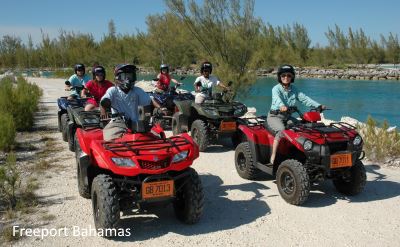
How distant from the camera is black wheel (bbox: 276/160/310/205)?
530cm

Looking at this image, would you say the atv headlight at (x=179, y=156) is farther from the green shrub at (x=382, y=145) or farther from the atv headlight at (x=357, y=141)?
the green shrub at (x=382, y=145)

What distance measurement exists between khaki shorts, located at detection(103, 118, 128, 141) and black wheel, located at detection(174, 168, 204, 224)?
3.26 feet

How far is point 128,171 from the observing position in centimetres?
435

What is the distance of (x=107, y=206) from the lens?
14.1 feet

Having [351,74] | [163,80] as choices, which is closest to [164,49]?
[351,74]

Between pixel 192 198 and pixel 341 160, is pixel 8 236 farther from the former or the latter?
pixel 341 160

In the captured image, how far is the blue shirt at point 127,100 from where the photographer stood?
5.51m

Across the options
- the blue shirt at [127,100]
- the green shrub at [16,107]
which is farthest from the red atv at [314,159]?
the green shrub at [16,107]

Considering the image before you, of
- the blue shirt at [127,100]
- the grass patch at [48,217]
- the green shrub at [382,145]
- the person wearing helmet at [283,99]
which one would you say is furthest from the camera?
the green shrub at [382,145]

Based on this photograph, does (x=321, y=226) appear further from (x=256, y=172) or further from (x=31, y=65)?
(x=31, y=65)

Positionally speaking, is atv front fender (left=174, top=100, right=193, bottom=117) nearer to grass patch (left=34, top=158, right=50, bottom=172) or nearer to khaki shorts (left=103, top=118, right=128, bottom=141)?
grass patch (left=34, top=158, right=50, bottom=172)

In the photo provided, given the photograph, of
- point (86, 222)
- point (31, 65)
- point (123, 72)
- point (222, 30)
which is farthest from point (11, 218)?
point (31, 65)

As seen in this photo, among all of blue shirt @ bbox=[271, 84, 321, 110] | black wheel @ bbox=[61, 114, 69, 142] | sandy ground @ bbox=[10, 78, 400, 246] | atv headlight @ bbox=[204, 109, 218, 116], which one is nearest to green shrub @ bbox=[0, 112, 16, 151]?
black wheel @ bbox=[61, 114, 69, 142]

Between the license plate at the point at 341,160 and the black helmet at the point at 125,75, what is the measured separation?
8.70 feet
